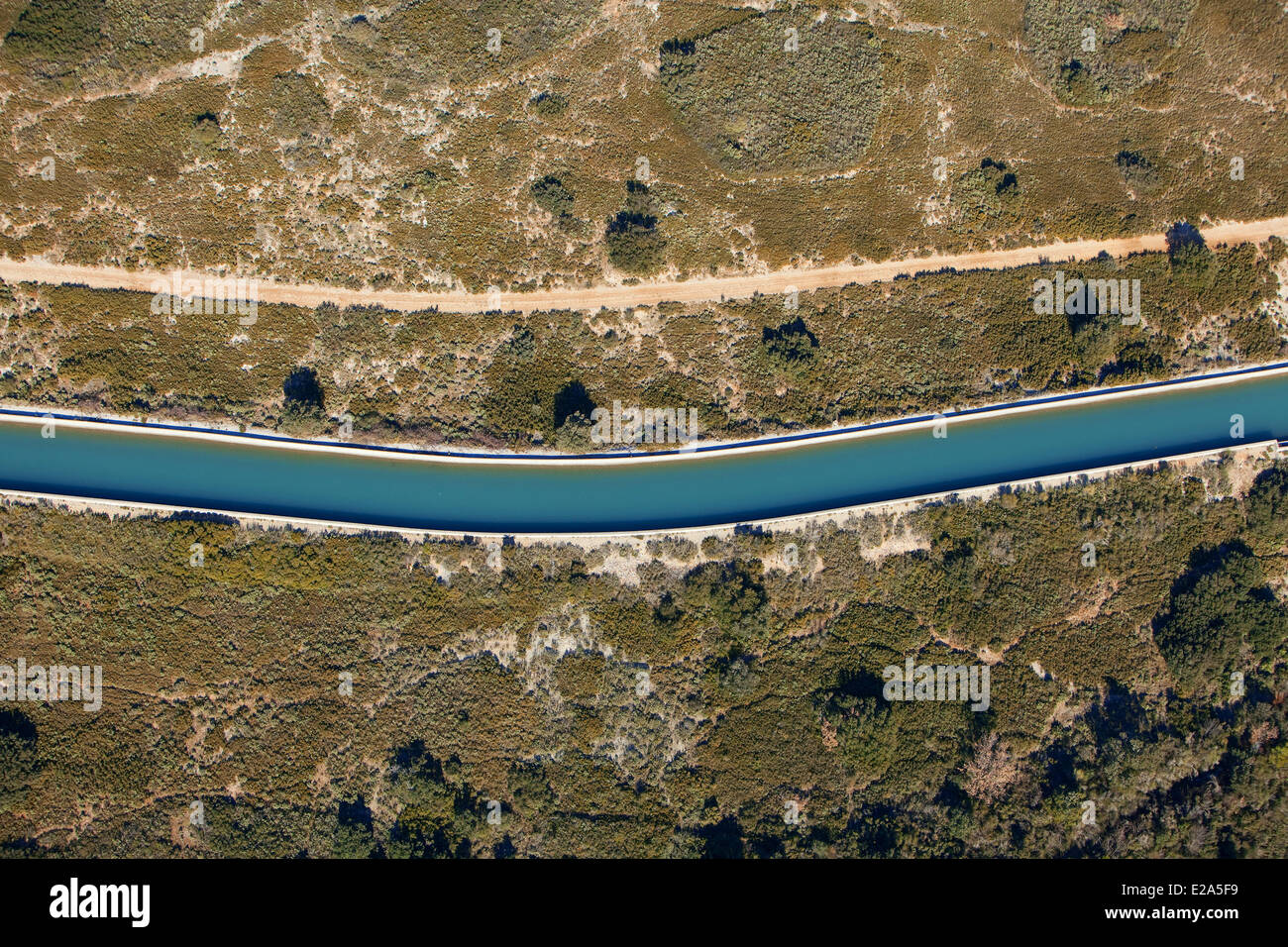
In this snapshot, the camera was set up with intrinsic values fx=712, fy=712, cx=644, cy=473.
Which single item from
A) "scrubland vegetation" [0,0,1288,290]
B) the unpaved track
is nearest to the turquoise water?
A: the unpaved track

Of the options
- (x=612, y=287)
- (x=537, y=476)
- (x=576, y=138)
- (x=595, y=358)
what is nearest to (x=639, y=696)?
(x=537, y=476)

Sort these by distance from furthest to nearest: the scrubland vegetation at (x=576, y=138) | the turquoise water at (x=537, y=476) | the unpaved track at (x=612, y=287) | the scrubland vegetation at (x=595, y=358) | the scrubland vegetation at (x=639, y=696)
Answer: the scrubland vegetation at (x=576, y=138) < the unpaved track at (x=612, y=287) < the scrubland vegetation at (x=595, y=358) < the turquoise water at (x=537, y=476) < the scrubland vegetation at (x=639, y=696)

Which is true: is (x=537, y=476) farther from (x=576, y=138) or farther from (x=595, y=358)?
(x=576, y=138)

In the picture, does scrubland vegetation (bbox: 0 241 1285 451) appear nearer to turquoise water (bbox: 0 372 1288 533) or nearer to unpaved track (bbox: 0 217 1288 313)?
unpaved track (bbox: 0 217 1288 313)

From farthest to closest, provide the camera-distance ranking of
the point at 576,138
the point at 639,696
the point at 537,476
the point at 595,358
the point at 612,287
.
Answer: the point at 576,138 → the point at 612,287 → the point at 595,358 → the point at 537,476 → the point at 639,696

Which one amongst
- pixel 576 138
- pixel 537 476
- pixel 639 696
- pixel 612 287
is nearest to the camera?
pixel 639 696

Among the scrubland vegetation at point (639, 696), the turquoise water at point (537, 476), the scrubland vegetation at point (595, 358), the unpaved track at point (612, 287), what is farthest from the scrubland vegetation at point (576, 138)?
the scrubland vegetation at point (639, 696)

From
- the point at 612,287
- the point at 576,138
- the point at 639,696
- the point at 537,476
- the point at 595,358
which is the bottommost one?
the point at 639,696

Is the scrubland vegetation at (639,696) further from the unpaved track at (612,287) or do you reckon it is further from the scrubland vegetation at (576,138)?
the scrubland vegetation at (576,138)
